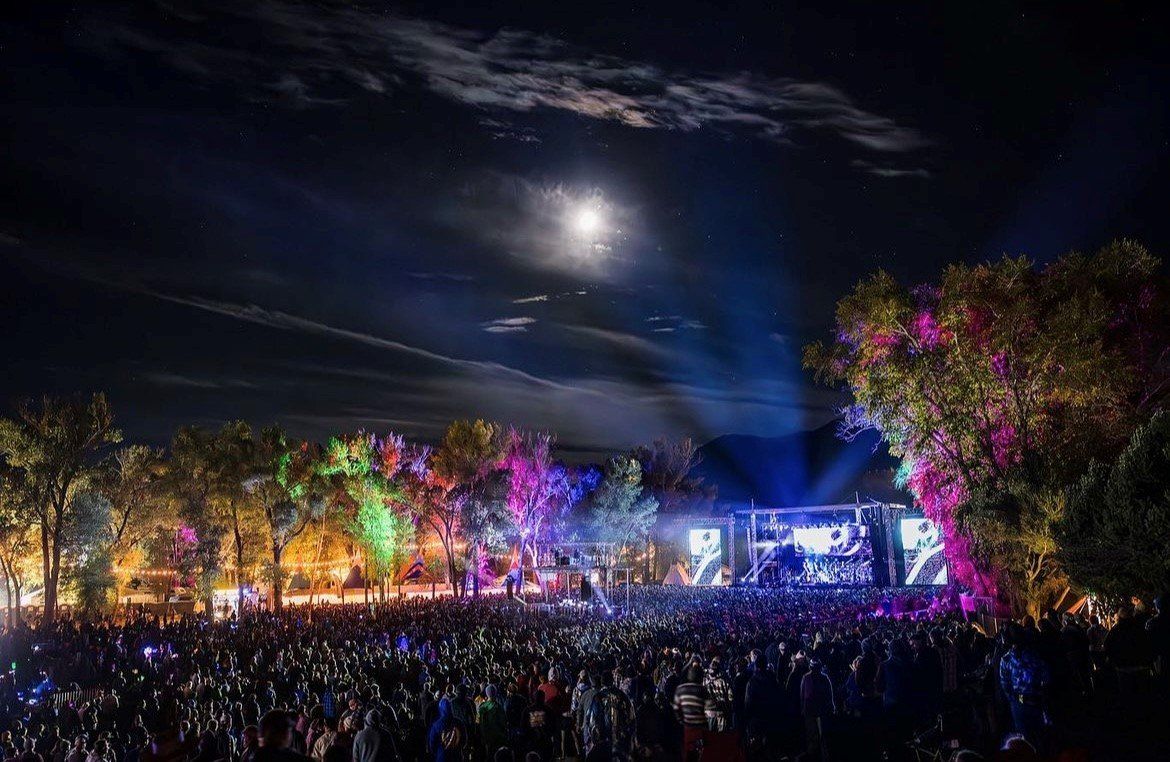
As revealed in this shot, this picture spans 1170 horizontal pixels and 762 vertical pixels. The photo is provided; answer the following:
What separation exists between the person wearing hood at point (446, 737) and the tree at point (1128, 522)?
40.6ft

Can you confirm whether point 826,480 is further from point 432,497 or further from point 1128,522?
point 1128,522

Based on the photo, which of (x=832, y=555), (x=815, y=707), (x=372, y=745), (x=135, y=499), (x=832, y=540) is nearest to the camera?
(x=372, y=745)

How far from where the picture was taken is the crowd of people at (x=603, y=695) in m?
9.45

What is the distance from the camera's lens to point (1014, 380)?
74.0 feet

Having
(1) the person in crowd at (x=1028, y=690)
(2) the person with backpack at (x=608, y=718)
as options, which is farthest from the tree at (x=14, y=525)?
(1) the person in crowd at (x=1028, y=690)

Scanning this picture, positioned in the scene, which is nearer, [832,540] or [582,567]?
[582,567]

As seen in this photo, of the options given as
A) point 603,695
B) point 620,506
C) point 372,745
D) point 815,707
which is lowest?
point 815,707

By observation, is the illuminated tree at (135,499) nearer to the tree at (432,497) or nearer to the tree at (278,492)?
the tree at (278,492)

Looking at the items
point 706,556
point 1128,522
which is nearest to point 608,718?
point 1128,522

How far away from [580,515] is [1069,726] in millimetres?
51060

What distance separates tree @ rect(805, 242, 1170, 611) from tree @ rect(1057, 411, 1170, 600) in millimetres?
3977

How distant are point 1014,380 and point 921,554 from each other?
31.2m

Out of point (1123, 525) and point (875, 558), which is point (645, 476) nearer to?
point (875, 558)

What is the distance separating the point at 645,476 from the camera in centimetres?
7181
